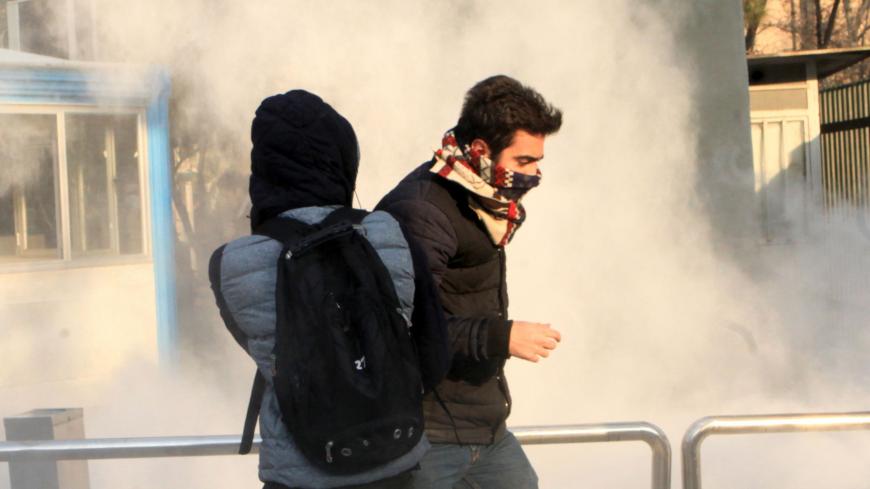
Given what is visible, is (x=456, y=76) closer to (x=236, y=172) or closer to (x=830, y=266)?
(x=236, y=172)

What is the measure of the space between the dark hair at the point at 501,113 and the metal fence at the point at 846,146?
847 centimetres

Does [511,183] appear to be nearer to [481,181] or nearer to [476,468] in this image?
[481,181]

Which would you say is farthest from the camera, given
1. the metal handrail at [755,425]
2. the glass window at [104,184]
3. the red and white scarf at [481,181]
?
the glass window at [104,184]

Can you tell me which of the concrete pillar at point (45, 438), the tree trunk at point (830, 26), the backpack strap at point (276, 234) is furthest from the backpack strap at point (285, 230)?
the tree trunk at point (830, 26)

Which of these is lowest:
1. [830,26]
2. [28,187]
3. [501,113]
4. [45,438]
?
[45,438]

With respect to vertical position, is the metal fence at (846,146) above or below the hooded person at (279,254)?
above

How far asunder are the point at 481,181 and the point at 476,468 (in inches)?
24.2

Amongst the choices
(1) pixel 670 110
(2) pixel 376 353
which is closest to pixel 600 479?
(1) pixel 670 110

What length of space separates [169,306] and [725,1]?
4552mm

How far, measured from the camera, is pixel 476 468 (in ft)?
7.66

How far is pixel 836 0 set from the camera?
18.5m

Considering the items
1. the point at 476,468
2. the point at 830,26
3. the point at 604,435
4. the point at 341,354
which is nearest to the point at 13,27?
the point at 604,435

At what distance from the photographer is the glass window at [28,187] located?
7.10m

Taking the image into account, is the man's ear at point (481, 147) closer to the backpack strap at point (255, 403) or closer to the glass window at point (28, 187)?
the backpack strap at point (255, 403)
